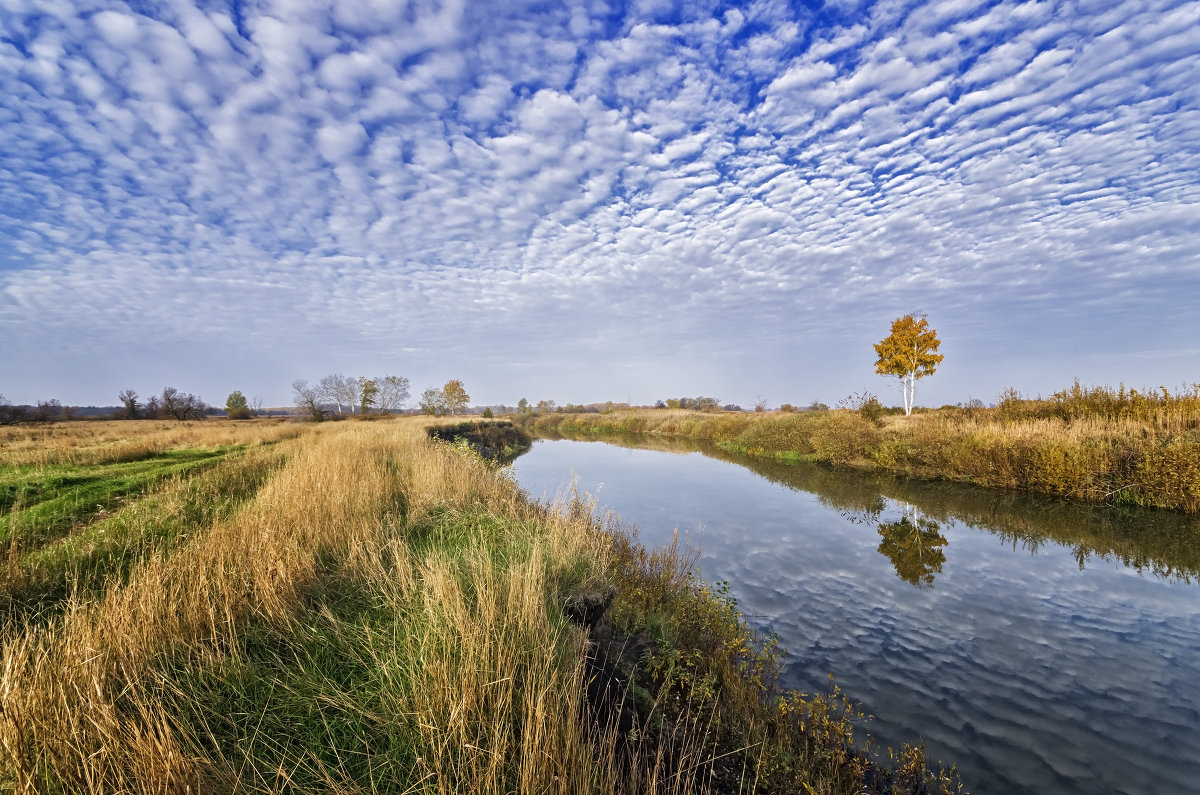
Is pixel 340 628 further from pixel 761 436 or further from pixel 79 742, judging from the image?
pixel 761 436

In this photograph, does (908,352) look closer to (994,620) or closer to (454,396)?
(994,620)

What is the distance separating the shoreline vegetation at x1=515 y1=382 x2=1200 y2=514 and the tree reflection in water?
5192mm

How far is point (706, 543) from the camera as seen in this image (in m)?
11.3

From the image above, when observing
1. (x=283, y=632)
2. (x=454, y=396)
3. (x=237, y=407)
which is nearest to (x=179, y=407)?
(x=237, y=407)

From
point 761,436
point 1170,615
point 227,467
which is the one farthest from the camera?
point 761,436

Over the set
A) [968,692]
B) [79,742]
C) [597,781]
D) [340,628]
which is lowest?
[968,692]

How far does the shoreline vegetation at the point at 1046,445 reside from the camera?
12414 millimetres

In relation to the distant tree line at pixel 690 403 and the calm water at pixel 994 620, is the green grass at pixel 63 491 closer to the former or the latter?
the calm water at pixel 994 620

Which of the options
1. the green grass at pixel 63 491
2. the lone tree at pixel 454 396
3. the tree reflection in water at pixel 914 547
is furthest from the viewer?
the lone tree at pixel 454 396

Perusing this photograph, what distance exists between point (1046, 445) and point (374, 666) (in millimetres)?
19573

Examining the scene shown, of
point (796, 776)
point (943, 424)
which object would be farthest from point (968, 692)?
point (943, 424)

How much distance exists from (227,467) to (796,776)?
12820 millimetres

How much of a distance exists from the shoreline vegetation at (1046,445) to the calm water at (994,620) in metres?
1.02

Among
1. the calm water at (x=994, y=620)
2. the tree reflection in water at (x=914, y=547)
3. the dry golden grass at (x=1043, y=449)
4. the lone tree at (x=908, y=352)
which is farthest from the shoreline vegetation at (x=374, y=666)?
the lone tree at (x=908, y=352)
